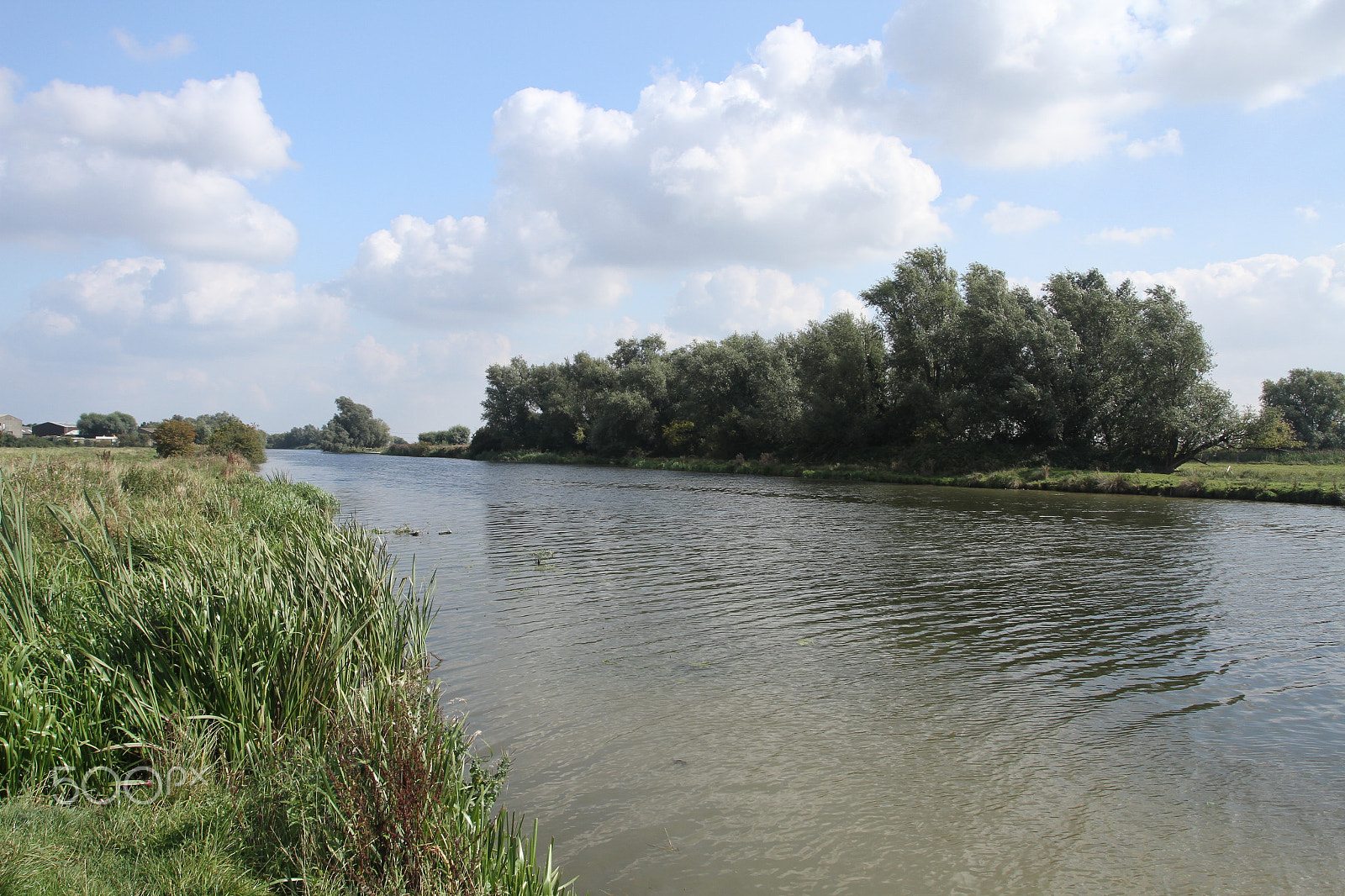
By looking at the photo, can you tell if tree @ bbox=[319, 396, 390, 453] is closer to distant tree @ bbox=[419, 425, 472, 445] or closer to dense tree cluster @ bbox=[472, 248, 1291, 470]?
distant tree @ bbox=[419, 425, 472, 445]

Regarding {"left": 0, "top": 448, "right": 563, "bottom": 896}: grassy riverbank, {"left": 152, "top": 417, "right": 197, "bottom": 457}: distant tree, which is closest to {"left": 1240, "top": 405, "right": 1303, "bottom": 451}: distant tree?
{"left": 0, "top": 448, "right": 563, "bottom": 896}: grassy riverbank

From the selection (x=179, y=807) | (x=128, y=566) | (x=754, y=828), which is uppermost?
(x=128, y=566)

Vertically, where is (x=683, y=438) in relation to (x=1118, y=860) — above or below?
above

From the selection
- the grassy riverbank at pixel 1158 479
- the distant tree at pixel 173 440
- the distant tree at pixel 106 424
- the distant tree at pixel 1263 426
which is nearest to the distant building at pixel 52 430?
the distant tree at pixel 106 424

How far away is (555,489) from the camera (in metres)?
42.1

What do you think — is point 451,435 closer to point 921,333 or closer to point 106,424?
point 106,424

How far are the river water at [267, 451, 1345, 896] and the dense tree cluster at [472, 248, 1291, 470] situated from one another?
83.4 ft

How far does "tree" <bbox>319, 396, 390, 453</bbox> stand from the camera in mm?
158500

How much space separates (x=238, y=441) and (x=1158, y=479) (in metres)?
61.7

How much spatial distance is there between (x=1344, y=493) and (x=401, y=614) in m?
38.1

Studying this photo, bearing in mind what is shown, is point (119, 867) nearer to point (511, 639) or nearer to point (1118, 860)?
point (1118, 860)

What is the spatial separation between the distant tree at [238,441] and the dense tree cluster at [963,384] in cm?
3359

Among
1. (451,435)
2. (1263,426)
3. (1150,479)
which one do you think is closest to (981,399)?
(1150,479)

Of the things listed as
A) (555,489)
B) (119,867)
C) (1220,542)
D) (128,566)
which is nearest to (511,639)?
(128,566)
